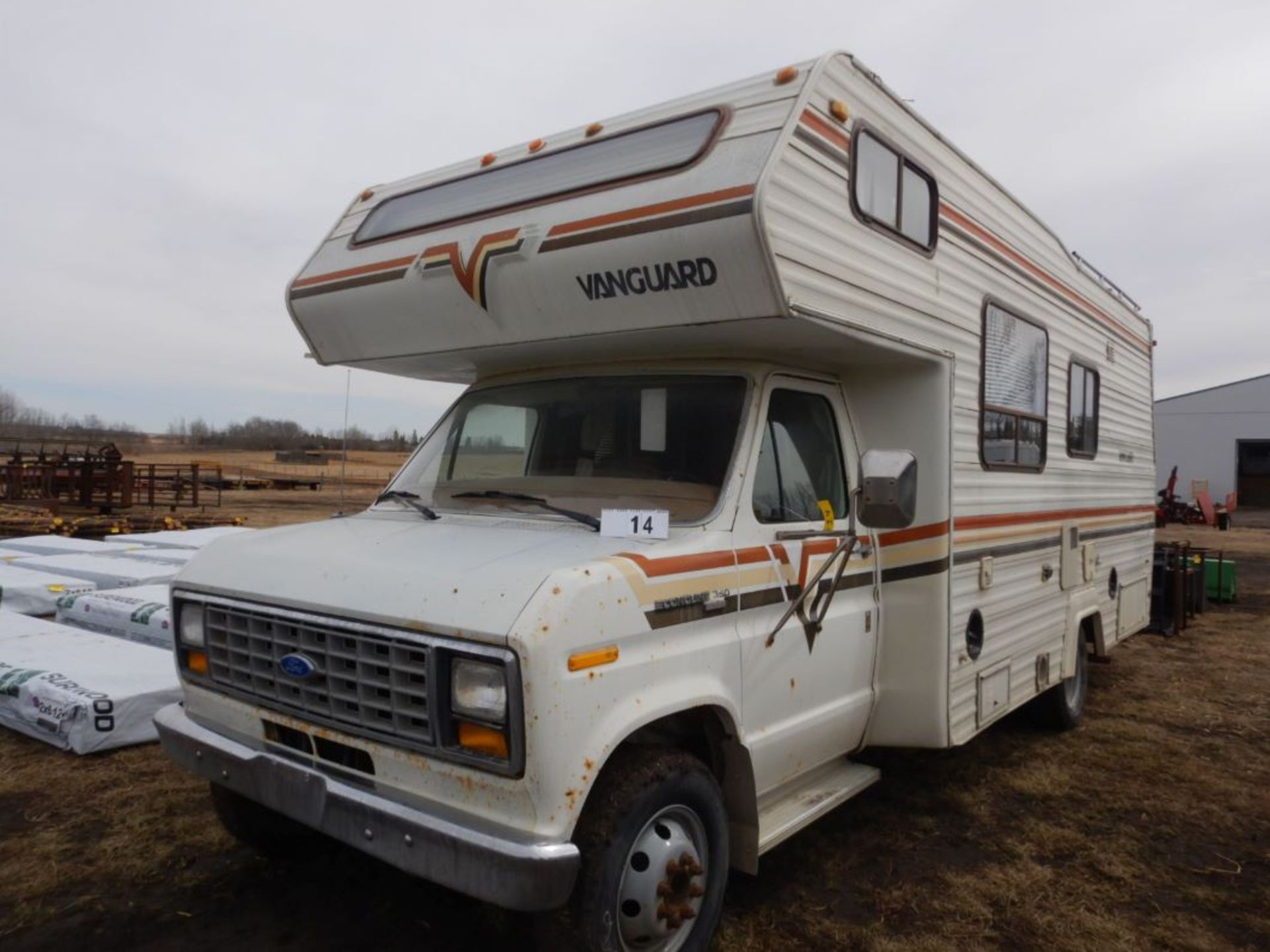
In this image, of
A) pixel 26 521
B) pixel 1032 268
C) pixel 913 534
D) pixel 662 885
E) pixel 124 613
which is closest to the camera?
pixel 662 885

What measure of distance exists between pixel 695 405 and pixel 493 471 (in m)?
1.03

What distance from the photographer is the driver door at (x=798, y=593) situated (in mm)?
3463

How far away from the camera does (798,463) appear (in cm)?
397

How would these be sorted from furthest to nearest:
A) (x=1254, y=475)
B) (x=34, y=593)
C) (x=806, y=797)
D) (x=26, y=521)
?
(x=1254, y=475) → (x=26, y=521) → (x=34, y=593) → (x=806, y=797)

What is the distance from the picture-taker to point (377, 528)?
12.4 ft

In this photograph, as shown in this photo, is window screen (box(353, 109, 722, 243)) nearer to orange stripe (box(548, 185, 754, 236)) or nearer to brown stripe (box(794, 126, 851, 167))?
orange stripe (box(548, 185, 754, 236))

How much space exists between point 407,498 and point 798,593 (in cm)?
179

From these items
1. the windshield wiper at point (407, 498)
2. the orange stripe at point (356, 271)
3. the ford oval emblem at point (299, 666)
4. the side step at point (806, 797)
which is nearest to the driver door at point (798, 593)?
the side step at point (806, 797)

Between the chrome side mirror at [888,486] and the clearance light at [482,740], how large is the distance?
5.26ft

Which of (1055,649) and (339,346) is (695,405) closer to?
(339,346)

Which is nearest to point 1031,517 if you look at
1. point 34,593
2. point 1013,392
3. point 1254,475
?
point 1013,392

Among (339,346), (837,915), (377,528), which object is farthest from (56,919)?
(837,915)

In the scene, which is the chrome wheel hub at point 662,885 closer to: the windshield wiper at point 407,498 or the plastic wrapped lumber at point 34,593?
the windshield wiper at point 407,498

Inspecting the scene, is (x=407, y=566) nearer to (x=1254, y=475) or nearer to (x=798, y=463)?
(x=798, y=463)
